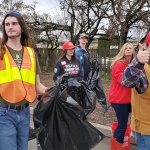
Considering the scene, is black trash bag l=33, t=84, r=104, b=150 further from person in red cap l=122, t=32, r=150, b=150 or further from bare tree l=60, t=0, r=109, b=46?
bare tree l=60, t=0, r=109, b=46

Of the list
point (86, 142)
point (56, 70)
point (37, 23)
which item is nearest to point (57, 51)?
point (37, 23)

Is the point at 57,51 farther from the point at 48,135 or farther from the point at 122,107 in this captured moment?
the point at 48,135

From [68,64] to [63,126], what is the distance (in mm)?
3368

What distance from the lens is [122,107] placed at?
5.36 m

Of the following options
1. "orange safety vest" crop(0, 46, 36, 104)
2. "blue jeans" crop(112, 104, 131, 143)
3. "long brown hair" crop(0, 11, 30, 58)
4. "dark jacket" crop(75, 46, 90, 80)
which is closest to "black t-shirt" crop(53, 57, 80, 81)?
"dark jacket" crop(75, 46, 90, 80)

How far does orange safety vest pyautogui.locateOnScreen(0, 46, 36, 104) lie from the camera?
11.1 feet

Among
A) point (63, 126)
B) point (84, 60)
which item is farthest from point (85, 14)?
point (63, 126)

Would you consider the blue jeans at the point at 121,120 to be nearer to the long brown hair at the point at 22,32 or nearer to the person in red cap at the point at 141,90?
the person in red cap at the point at 141,90

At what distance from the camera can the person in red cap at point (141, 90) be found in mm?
3062

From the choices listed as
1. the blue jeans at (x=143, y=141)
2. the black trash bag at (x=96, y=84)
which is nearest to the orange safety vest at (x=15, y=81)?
the blue jeans at (x=143, y=141)

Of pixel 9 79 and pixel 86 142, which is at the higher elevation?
pixel 9 79

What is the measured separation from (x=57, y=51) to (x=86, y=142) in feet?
55.1

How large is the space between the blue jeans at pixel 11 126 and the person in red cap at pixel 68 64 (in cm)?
360

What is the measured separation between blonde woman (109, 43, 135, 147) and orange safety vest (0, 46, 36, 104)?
1.97 m
